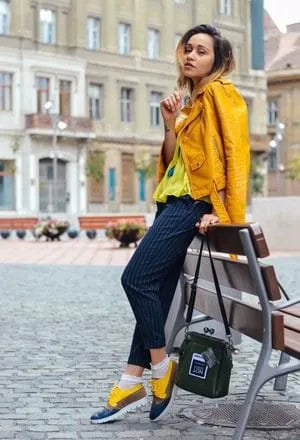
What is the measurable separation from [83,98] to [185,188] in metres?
47.4

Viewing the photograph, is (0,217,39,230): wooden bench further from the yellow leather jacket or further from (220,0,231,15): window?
the yellow leather jacket

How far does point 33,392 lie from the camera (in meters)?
4.98

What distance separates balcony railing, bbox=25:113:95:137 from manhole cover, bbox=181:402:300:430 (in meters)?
42.6

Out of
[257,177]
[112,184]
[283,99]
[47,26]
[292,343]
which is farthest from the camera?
[283,99]

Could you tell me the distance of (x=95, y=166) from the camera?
4997cm

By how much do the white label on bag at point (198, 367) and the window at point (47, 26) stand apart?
1842 inches

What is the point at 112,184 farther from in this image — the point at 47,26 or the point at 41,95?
the point at 47,26

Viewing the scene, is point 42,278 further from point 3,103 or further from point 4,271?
point 3,103

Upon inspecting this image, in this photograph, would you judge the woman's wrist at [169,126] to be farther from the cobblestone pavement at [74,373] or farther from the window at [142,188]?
the window at [142,188]

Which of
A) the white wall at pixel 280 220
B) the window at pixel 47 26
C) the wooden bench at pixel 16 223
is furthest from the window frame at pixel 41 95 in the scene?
the white wall at pixel 280 220

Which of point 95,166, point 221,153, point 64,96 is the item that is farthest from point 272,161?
point 221,153

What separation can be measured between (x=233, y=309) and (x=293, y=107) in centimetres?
6576

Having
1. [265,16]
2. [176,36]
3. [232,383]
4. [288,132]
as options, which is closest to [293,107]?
[288,132]

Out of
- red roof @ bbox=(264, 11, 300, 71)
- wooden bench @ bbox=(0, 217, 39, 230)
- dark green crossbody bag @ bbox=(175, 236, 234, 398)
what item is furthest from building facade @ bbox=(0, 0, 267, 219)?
dark green crossbody bag @ bbox=(175, 236, 234, 398)
